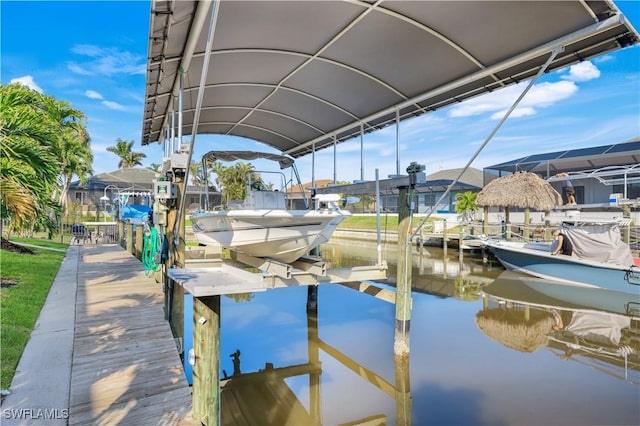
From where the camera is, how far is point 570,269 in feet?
37.7

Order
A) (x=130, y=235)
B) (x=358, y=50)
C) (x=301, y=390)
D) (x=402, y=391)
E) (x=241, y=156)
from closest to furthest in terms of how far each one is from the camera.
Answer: (x=358, y=50) < (x=402, y=391) < (x=301, y=390) < (x=241, y=156) < (x=130, y=235)

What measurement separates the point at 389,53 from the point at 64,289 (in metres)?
7.76

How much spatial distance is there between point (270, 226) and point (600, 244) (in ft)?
35.1

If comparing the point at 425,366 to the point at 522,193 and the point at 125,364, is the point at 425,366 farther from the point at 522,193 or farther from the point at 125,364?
the point at 522,193

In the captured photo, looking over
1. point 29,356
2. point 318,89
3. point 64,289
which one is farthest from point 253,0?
point 64,289

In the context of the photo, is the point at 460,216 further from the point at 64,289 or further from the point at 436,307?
the point at 64,289

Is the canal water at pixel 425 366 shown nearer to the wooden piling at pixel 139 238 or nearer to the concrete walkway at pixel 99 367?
the concrete walkway at pixel 99 367

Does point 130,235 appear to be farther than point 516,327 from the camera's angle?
Yes

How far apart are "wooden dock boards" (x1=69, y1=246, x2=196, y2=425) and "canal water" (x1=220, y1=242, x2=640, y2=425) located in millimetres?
1150

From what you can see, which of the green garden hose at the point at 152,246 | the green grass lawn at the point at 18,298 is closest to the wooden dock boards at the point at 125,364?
the green grass lawn at the point at 18,298

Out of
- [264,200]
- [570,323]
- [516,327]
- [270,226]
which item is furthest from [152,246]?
[570,323]

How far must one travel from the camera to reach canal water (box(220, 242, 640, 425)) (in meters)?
4.71

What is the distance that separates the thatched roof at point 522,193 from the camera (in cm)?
1681

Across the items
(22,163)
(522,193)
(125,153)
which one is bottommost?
(22,163)
